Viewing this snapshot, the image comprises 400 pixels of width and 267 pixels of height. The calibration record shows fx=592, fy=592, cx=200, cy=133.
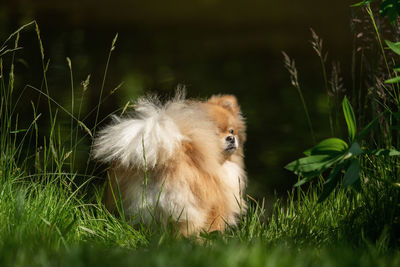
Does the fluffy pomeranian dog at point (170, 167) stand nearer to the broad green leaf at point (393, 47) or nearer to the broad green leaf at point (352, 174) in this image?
the broad green leaf at point (352, 174)

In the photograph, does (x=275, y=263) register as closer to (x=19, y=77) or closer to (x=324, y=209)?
(x=324, y=209)

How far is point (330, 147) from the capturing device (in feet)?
8.22

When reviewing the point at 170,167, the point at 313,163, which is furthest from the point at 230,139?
the point at 313,163

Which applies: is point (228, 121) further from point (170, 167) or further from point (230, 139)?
point (170, 167)

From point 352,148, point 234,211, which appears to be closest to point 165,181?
point 234,211

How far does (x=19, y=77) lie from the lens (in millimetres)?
5582

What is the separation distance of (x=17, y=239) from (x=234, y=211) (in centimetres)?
140

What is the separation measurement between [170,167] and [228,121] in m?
0.80

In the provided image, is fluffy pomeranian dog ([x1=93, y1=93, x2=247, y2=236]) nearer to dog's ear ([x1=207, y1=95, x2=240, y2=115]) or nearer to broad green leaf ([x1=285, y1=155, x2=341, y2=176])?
dog's ear ([x1=207, y1=95, x2=240, y2=115])

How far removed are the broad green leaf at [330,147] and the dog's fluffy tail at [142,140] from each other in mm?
844

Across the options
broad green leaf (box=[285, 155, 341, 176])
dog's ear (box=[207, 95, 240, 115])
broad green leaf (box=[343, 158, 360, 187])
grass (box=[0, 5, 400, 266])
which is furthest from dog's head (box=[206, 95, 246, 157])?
broad green leaf (box=[343, 158, 360, 187])

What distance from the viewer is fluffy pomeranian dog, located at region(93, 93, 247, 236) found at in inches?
121

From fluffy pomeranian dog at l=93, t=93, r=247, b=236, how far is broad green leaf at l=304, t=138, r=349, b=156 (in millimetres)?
844

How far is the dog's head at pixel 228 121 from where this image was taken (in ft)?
12.1
